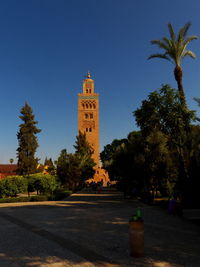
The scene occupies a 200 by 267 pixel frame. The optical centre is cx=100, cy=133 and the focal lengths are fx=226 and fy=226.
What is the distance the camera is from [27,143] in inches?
1555

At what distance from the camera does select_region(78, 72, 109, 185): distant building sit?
216 ft

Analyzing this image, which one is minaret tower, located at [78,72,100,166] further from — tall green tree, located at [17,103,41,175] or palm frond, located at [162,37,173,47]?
palm frond, located at [162,37,173,47]

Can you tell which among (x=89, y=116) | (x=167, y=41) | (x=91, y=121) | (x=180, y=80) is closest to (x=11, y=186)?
(x=180, y=80)

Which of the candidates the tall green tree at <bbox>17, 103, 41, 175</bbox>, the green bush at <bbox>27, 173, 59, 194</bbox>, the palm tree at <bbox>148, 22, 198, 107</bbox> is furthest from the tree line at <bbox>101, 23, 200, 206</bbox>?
the tall green tree at <bbox>17, 103, 41, 175</bbox>

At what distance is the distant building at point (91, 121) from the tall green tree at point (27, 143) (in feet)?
83.9

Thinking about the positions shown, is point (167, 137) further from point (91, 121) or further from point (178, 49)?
point (91, 121)

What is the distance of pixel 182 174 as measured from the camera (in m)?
15.8

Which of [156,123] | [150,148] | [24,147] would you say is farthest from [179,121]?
[24,147]

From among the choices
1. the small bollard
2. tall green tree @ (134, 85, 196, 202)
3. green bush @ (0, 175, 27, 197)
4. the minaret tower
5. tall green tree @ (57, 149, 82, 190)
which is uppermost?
the minaret tower

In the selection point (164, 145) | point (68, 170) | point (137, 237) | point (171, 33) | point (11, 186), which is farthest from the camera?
point (68, 170)

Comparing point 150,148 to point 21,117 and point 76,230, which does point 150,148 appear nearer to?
point 76,230

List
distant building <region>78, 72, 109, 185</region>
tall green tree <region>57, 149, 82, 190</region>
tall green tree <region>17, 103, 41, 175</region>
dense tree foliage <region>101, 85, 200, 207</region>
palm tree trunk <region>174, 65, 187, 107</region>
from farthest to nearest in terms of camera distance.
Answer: distant building <region>78, 72, 109, 185</region>, tall green tree <region>17, 103, 41, 175</region>, tall green tree <region>57, 149, 82, 190</region>, palm tree trunk <region>174, 65, 187, 107</region>, dense tree foliage <region>101, 85, 200, 207</region>

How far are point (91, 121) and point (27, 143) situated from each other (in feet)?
101

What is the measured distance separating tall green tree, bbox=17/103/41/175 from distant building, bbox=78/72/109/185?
83.9 feet
